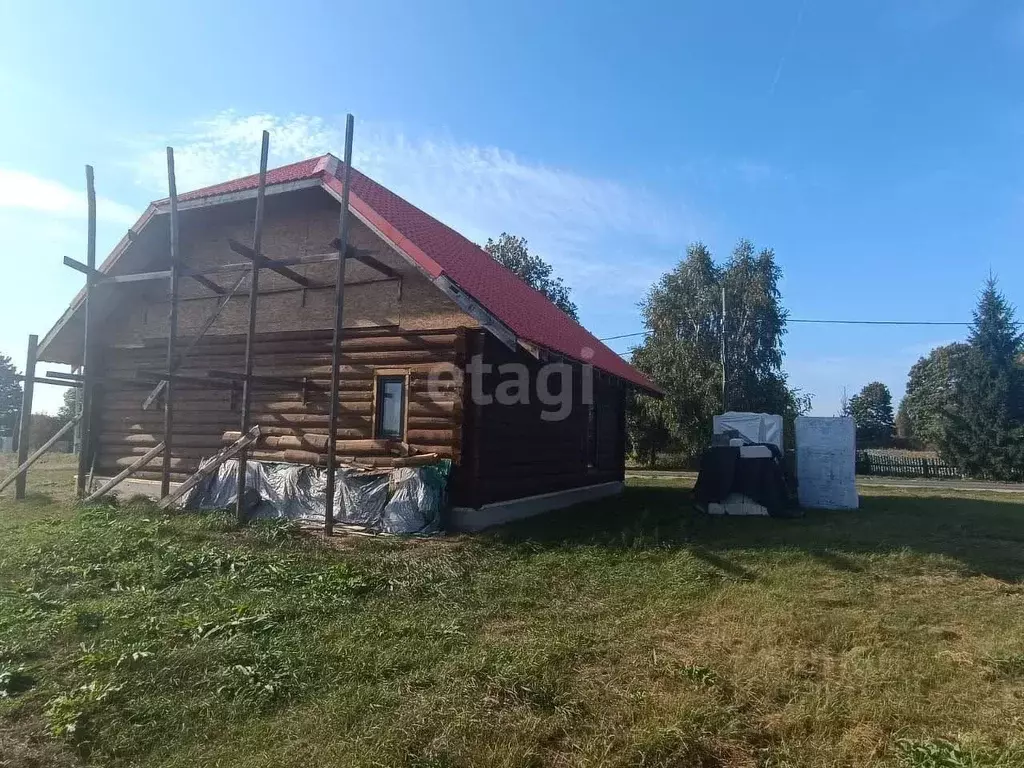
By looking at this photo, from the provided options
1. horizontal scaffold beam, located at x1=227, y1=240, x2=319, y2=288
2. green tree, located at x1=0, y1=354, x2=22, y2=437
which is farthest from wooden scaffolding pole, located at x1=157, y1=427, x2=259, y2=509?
green tree, located at x1=0, y1=354, x2=22, y2=437

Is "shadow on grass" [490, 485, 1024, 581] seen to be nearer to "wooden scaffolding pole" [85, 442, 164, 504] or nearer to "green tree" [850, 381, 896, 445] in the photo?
"wooden scaffolding pole" [85, 442, 164, 504]

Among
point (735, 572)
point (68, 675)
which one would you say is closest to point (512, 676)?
point (68, 675)

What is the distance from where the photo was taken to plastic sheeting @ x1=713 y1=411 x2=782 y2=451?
46.3 ft

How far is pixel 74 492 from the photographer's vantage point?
45.3 ft

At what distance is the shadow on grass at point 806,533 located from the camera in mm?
8758

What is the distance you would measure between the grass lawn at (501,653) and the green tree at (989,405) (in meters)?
25.3

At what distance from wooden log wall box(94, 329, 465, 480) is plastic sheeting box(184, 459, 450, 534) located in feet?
0.95

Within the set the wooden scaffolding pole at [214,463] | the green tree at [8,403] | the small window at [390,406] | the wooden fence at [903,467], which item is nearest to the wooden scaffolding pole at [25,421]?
the wooden scaffolding pole at [214,463]

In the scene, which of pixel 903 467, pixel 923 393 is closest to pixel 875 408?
pixel 923 393

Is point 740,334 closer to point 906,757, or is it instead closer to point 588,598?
point 588,598

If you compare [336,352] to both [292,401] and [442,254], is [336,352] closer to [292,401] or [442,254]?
[292,401]

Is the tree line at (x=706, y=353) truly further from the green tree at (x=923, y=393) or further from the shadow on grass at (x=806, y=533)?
the shadow on grass at (x=806, y=533)

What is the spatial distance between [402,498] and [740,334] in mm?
26360

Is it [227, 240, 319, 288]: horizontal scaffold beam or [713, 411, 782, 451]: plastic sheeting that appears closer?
[227, 240, 319, 288]: horizontal scaffold beam
